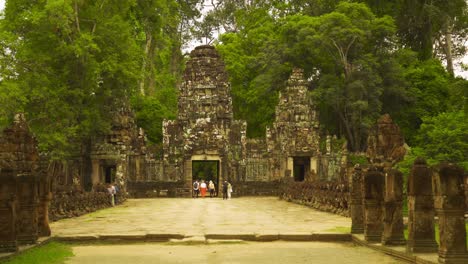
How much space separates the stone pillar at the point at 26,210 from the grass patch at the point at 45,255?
33cm

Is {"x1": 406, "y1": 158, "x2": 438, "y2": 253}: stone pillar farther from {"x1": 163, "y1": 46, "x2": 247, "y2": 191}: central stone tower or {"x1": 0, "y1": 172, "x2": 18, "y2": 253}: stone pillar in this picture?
→ {"x1": 163, "y1": 46, "x2": 247, "y2": 191}: central stone tower

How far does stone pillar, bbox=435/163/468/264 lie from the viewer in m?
8.84

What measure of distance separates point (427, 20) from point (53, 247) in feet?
132

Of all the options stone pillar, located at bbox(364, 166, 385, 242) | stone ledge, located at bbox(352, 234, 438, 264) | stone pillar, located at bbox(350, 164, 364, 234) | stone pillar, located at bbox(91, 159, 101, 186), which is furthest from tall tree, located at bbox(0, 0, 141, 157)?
stone pillar, located at bbox(364, 166, 385, 242)

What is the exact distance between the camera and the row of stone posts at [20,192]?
10703 millimetres

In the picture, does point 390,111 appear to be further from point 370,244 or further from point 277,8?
point 370,244

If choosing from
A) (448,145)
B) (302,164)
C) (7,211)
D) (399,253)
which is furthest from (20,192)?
(302,164)

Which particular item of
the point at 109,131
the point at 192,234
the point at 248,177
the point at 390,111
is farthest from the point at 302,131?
the point at 192,234

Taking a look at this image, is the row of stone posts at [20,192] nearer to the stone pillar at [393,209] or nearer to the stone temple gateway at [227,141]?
the stone pillar at [393,209]

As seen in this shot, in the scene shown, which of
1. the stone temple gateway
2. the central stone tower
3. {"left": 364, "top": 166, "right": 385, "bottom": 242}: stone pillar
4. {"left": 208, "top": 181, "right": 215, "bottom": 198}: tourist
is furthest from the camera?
the central stone tower

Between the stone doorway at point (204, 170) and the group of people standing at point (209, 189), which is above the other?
the stone doorway at point (204, 170)

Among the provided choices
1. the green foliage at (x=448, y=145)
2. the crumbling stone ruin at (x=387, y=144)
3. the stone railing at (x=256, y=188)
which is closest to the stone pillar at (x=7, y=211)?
the crumbling stone ruin at (x=387, y=144)

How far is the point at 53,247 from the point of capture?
12.4 m

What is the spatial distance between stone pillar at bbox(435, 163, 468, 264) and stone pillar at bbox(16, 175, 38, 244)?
750cm
